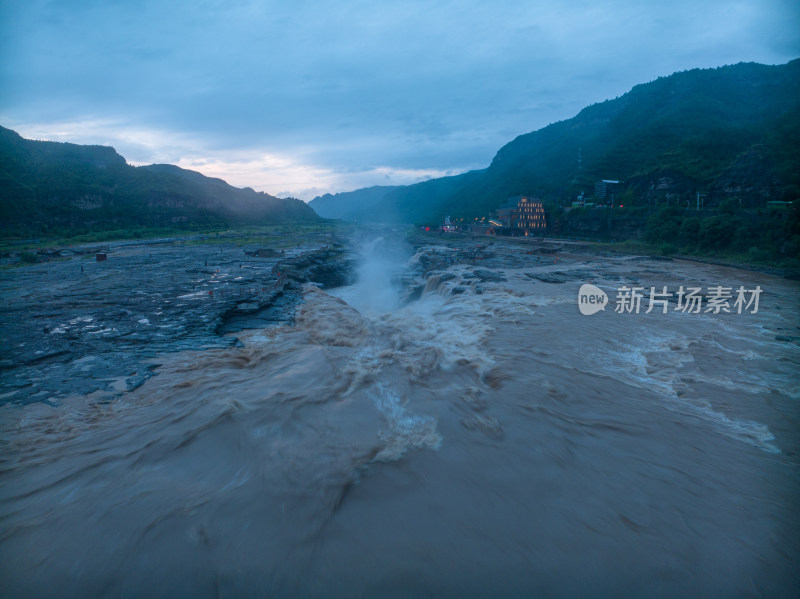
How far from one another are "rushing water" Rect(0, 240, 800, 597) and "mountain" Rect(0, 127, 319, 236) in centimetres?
5198

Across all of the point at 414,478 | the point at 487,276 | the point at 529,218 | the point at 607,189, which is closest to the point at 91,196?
the point at 487,276

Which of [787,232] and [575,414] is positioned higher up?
[787,232]

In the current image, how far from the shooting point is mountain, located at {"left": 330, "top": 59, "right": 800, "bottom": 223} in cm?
3212

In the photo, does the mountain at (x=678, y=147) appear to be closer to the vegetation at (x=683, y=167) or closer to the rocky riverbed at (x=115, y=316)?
the vegetation at (x=683, y=167)

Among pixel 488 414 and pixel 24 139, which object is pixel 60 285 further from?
pixel 24 139

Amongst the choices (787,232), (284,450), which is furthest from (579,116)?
(284,450)

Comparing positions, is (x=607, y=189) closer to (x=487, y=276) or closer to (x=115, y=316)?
(x=487, y=276)

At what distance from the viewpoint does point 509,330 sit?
1112 cm

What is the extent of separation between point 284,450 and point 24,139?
102 metres

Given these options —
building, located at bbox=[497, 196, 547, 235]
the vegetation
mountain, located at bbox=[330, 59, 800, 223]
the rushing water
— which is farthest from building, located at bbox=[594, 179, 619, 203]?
the rushing water

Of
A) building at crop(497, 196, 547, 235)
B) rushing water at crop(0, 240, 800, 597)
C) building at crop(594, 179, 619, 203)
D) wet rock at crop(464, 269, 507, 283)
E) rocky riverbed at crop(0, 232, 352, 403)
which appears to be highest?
building at crop(594, 179, 619, 203)

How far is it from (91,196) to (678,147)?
9451 cm

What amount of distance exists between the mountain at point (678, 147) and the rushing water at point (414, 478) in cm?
3428

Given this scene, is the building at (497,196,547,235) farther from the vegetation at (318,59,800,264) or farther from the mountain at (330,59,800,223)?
the mountain at (330,59,800,223)
